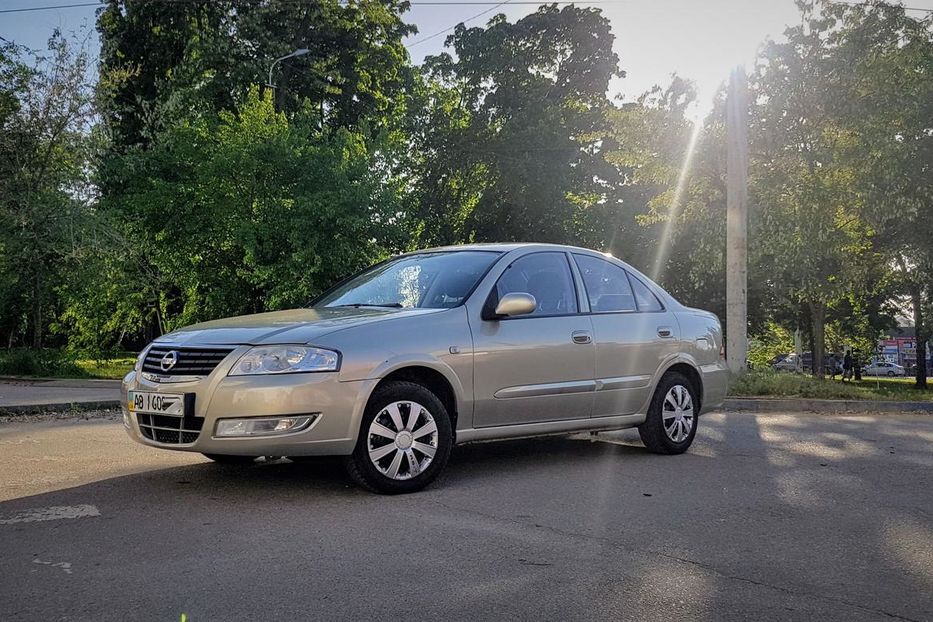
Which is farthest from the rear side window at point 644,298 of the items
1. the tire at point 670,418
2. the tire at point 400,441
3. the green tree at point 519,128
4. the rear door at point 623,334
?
the green tree at point 519,128

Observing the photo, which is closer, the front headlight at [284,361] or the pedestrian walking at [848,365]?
the front headlight at [284,361]

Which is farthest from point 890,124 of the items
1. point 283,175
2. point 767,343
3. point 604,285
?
point 767,343

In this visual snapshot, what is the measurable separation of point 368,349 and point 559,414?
1913 millimetres

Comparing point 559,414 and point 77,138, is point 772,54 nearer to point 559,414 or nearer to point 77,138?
point 77,138

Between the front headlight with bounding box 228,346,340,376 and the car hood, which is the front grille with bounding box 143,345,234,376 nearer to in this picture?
the car hood

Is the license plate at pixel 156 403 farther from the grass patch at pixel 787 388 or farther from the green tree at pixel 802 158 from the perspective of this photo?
the green tree at pixel 802 158

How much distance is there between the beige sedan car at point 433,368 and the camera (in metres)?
5.98

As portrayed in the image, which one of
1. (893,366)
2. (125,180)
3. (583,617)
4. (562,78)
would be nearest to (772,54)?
(562,78)

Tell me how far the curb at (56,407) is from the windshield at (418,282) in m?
5.73

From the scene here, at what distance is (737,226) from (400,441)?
11.5 meters

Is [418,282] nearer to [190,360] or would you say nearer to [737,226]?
[190,360]

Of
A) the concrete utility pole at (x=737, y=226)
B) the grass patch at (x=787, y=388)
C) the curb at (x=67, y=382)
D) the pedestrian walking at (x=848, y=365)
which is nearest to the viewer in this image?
the grass patch at (x=787, y=388)

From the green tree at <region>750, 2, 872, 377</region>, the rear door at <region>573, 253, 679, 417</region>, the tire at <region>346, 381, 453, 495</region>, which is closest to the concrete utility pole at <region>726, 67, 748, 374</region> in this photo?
the green tree at <region>750, 2, 872, 377</region>

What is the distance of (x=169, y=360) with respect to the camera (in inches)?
246
